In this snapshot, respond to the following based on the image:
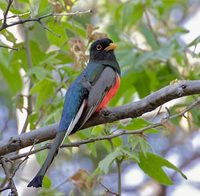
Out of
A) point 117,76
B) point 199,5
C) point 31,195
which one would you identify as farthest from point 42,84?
point 199,5

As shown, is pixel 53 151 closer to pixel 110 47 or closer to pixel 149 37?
pixel 110 47

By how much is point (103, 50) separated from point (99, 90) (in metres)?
0.87

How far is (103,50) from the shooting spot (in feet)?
16.3

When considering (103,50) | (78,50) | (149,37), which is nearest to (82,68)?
(78,50)

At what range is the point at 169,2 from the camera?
6.16 meters

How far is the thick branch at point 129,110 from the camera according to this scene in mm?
3273

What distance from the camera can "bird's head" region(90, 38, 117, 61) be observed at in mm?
4941

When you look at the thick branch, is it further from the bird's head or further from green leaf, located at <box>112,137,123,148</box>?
the bird's head

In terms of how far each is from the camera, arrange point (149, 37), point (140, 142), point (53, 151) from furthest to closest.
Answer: point (149, 37) → point (140, 142) → point (53, 151)

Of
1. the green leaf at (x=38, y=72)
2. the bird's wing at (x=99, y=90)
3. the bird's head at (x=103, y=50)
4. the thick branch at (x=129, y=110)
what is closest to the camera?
the thick branch at (x=129, y=110)

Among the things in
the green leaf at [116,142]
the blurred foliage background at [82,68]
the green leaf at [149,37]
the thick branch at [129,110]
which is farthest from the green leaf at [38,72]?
the green leaf at [149,37]

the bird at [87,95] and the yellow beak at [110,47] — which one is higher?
the yellow beak at [110,47]

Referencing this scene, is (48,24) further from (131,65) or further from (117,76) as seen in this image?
(131,65)

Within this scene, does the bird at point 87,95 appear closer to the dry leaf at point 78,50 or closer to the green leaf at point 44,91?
the dry leaf at point 78,50
